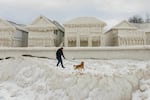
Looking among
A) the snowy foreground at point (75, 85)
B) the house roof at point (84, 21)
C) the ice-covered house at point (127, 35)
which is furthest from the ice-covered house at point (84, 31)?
the snowy foreground at point (75, 85)

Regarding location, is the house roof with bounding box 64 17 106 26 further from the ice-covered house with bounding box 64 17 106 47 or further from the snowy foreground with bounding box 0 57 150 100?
the snowy foreground with bounding box 0 57 150 100

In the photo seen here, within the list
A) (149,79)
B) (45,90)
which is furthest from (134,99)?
(45,90)

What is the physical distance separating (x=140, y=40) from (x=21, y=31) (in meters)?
15.4

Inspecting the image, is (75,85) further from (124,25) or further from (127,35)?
(124,25)

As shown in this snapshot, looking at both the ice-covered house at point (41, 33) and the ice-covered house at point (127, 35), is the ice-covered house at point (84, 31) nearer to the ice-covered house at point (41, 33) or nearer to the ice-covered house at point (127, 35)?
the ice-covered house at point (41, 33)

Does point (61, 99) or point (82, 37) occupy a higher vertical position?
point (82, 37)

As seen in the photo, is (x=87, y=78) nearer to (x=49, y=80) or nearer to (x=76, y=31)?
(x=49, y=80)

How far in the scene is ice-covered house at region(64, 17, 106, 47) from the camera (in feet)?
75.2

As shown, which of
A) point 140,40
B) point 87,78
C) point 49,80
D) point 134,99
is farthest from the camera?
point 140,40

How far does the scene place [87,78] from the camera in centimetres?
1212

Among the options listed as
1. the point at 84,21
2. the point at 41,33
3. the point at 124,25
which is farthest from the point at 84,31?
the point at 41,33

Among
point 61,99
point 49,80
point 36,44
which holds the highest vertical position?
point 36,44

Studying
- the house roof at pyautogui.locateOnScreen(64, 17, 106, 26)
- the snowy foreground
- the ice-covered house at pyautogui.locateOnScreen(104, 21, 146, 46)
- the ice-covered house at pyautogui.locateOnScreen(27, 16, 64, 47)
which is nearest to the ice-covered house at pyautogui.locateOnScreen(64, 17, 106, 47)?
the house roof at pyautogui.locateOnScreen(64, 17, 106, 26)

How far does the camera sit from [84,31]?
23.0 meters
